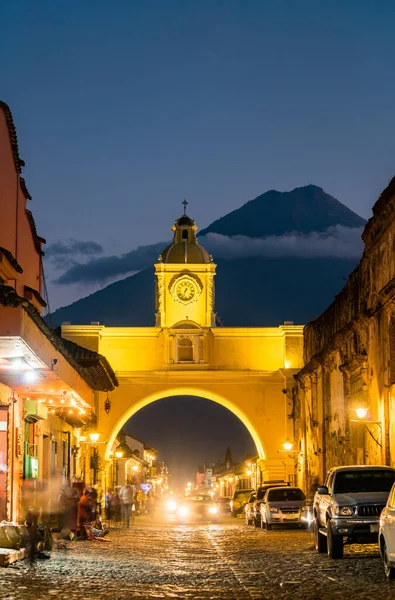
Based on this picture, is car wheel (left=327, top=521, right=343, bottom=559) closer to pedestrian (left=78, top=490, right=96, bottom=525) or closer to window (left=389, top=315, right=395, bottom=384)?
window (left=389, top=315, right=395, bottom=384)

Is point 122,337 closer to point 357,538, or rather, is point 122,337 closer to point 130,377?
point 130,377

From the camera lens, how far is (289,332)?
56.6 metres

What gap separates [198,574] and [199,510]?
34.5 m

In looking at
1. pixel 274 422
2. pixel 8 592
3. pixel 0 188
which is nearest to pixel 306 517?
pixel 0 188

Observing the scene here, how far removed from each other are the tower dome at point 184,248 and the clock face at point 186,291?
1345 mm

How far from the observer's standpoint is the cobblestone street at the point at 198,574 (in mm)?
12367

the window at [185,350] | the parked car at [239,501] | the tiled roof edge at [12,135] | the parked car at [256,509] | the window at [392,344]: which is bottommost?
the parked car at [239,501]

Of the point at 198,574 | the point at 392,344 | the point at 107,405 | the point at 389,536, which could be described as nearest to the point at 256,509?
the point at 392,344

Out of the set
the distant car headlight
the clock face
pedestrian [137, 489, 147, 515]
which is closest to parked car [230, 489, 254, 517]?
pedestrian [137, 489, 147, 515]

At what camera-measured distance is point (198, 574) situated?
15.4 meters

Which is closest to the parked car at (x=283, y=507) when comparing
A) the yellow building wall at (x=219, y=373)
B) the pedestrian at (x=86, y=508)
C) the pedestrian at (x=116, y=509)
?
the pedestrian at (x=116, y=509)

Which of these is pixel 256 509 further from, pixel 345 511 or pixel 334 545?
pixel 345 511

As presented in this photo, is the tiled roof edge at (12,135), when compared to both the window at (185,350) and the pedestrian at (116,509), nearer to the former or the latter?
the pedestrian at (116,509)

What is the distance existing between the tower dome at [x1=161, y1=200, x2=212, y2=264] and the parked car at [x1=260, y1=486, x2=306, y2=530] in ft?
88.1
